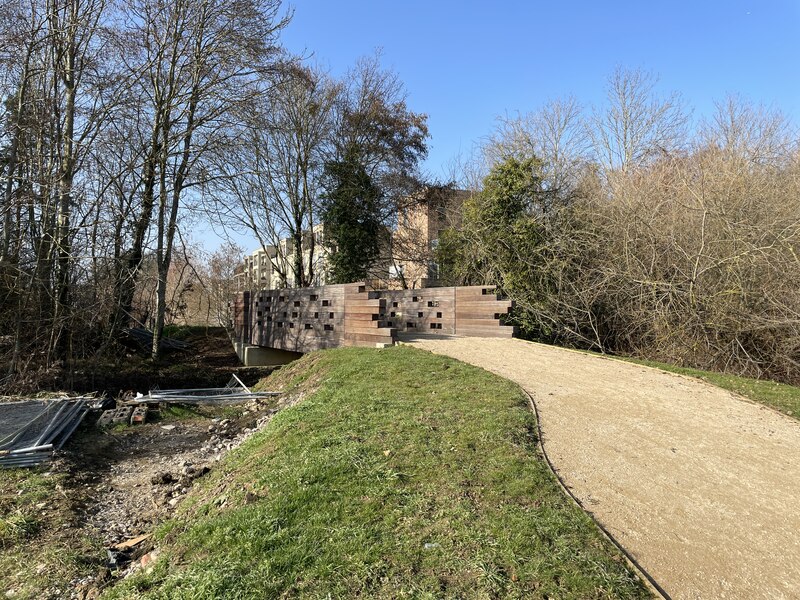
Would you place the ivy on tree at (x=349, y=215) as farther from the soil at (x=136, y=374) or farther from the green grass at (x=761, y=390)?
the green grass at (x=761, y=390)

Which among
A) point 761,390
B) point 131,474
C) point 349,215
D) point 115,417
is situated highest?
point 349,215

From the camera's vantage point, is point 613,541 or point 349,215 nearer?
point 613,541

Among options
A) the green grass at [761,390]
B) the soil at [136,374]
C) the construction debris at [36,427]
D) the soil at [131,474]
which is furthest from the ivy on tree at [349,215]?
the green grass at [761,390]

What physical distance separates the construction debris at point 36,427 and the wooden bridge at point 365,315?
494cm

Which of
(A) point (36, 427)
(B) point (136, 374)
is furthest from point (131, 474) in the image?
(B) point (136, 374)

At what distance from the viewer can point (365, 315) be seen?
1005 cm

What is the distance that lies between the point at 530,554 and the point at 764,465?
110 inches

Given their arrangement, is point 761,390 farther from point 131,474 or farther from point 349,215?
point 349,215

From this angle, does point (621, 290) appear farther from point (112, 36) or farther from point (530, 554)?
point (112, 36)

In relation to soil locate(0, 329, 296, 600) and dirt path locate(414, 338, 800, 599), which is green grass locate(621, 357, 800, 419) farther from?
soil locate(0, 329, 296, 600)

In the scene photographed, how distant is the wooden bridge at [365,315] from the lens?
1014 centimetres

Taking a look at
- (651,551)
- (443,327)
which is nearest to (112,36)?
(443,327)

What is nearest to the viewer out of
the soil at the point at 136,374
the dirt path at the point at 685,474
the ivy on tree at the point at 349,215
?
the dirt path at the point at 685,474

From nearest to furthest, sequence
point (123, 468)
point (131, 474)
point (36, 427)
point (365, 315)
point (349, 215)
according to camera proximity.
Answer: point (131, 474) → point (123, 468) → point (36, 427) → point (365, 315) → point (349, 215)
